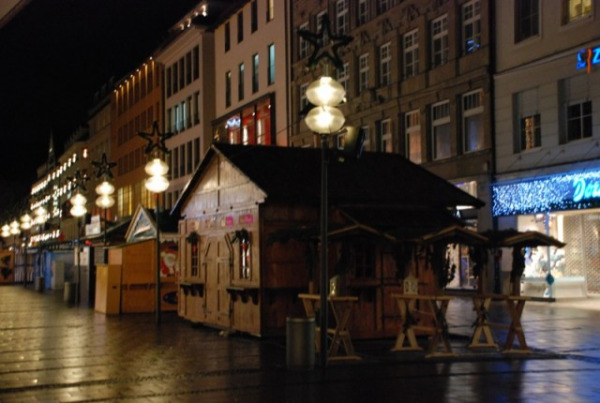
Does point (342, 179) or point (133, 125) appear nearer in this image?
point (342, 179)

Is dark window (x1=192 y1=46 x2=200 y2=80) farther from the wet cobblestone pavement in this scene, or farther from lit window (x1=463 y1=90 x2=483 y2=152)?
the wet cobblestone pavement

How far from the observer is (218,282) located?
20672mm

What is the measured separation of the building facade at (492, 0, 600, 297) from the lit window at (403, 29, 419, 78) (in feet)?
18.2

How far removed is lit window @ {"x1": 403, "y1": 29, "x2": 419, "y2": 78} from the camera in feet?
120

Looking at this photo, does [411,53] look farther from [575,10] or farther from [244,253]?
[244,253]

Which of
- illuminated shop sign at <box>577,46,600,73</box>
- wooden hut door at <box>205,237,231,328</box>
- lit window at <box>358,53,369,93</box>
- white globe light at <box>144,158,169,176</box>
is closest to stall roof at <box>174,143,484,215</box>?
wooden hut door at <box>205,237,231,328</box>

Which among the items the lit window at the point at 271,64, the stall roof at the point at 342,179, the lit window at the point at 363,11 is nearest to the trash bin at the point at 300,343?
the stall roof at the point at 342,179

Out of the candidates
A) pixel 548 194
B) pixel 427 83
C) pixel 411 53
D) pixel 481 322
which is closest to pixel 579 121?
pixel 548 194

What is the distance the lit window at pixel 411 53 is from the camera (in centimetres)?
3653

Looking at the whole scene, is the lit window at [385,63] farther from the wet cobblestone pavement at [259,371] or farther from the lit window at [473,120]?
the wet cobblestone pavement at [259,371]

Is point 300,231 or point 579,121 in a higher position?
point 579,121

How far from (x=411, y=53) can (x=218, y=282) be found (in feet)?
64.1

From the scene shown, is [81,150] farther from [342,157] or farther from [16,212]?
[342,157]

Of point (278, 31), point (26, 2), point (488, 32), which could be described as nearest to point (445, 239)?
point (26, 2)
